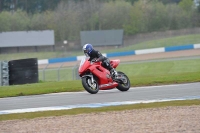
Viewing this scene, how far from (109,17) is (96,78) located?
42.3 m

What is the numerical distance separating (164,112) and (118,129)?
6.55 ft

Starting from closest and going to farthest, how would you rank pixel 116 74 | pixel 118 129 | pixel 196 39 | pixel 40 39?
1. pixel 118 129
2. pixel 116 74
3. pixel 196 39
4. pixel 40 39

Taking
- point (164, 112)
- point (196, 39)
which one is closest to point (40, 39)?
point (196, 39)

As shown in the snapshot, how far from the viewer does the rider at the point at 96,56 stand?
1661cm

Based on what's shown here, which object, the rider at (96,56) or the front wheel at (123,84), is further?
the front wheel at (123,84)

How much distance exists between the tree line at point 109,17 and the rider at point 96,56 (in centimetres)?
3960

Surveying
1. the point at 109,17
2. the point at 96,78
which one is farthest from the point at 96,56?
A: the point at 109,17

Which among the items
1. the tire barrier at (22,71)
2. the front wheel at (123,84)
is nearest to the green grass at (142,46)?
the tire barrier at (22,71)

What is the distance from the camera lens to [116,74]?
55.9 feet

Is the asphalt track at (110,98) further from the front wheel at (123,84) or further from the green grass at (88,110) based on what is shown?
the green grass at (88,110)

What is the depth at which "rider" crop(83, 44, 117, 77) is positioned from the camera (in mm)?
16609

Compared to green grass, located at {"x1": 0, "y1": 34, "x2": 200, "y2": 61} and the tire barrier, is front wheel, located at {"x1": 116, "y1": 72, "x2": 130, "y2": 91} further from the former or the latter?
green grass, located at {"x1": 0, "y1": 34, "x2": 200, "y2": 61}

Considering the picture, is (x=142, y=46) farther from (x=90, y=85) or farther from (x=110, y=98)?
(x=110, y=98)

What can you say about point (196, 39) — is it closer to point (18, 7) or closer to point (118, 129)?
point (18, 7)
